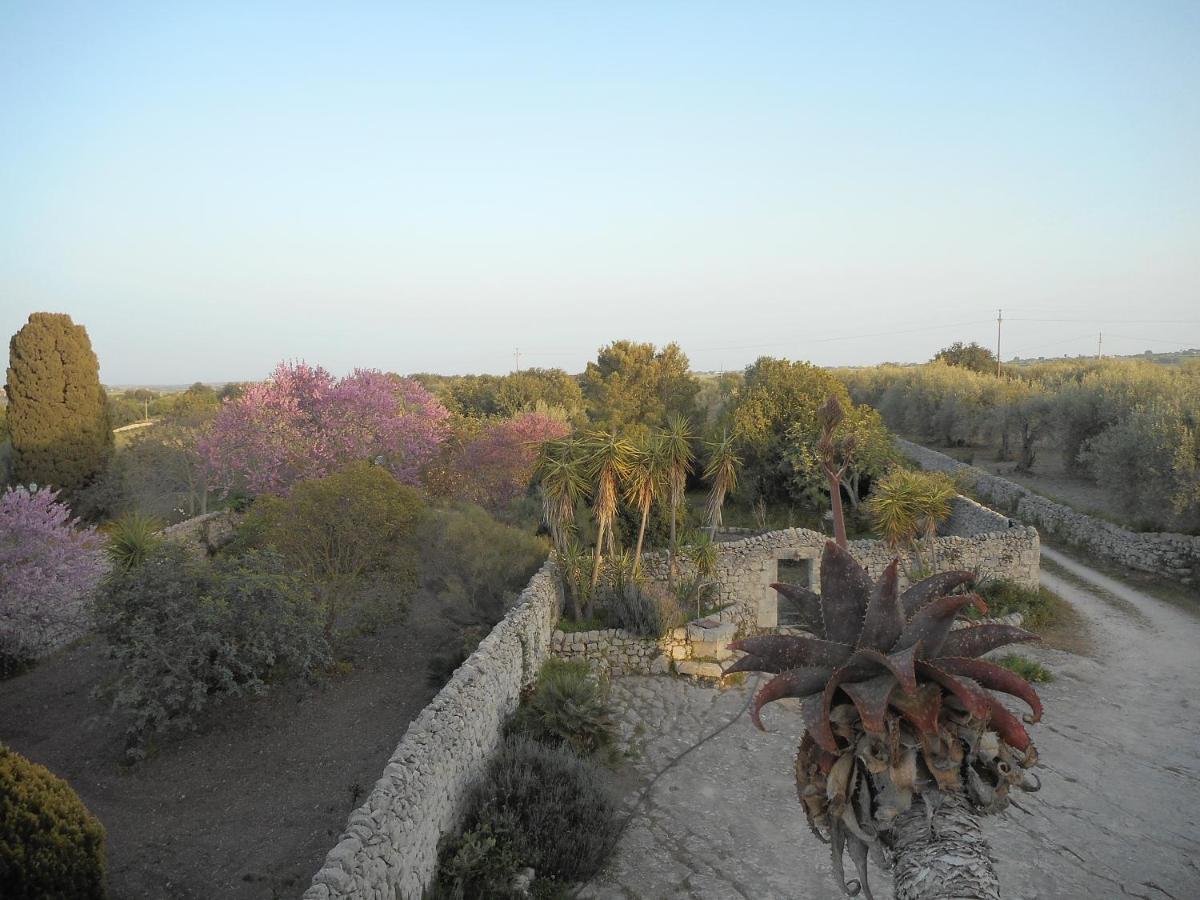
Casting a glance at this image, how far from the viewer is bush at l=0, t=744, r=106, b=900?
6148 mm

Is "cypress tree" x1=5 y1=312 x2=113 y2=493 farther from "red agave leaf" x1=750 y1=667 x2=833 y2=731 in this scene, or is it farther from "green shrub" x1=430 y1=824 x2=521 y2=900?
"red agave leaf" x1=750 y1=667 x2=833 y2=731

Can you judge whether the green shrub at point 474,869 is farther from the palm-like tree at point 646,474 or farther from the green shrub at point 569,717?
the palm-like tree at point 646,474

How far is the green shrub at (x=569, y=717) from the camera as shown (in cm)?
990

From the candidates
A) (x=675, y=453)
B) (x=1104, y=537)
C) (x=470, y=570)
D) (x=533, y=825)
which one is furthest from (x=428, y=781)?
(x=1104, y=537)

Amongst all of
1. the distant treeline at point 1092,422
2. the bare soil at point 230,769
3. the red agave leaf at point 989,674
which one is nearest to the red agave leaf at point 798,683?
the red agave leaf at point 989,674

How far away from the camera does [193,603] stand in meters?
10.4

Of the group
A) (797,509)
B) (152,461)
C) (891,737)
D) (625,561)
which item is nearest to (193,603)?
(625,561)

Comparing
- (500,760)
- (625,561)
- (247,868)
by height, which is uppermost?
(625,561)

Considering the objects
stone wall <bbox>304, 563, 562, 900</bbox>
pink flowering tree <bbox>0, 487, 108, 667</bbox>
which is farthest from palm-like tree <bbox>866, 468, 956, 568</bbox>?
pink flowering tree <bbox>0, 487, 108, 667</bbox>

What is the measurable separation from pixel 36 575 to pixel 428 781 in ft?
34.7

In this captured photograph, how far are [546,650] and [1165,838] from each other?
8.89 meters

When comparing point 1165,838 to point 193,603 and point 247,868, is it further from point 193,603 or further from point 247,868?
point 193,603

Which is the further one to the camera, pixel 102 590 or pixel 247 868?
pixel 102 590

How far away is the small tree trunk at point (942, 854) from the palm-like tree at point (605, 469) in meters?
10.9
